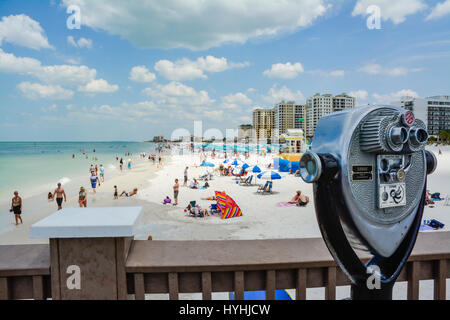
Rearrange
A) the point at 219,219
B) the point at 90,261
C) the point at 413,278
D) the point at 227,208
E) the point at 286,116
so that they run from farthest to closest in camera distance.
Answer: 1. the point at 286,116
2. the point at 227,208
3. the point at 219,219
4. the point at 413,278
5. the point at 90,261

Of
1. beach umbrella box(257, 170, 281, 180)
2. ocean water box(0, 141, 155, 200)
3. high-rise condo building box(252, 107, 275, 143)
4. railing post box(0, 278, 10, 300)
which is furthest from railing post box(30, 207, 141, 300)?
high-rise condo building box(252, 107, 275, 143)

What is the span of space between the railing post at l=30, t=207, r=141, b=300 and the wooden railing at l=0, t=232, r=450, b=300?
7cm

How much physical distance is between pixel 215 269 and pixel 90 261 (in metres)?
0.62

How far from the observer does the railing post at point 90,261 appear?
5.02ft

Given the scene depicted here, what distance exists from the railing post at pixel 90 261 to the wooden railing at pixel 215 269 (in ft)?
0.22

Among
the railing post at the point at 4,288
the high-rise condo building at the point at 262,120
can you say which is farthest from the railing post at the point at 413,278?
the high-rise condo building at the point at 262,120

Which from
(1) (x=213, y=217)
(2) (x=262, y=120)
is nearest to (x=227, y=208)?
(1) (x=213, y=217)

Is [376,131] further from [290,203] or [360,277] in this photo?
[290,203]

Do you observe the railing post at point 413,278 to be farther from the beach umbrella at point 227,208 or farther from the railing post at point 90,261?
the beach umbrella at point 227,208

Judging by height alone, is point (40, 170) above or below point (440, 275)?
below

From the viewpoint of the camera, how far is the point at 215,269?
1.61 meters

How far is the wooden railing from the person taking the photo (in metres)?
1.60

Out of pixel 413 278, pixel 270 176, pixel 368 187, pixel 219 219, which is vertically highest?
pixel 368 187

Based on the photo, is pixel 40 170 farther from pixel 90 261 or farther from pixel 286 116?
pixel 286 116
